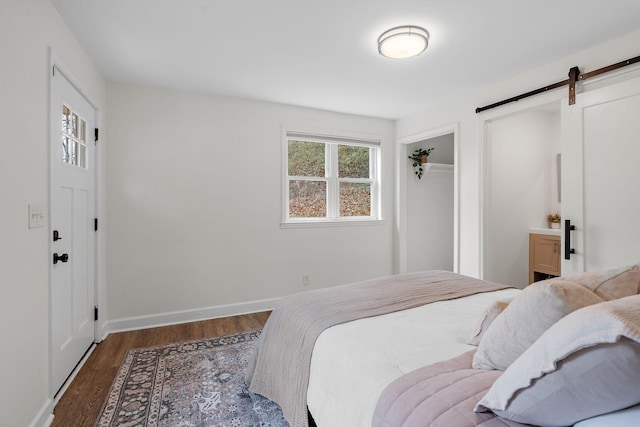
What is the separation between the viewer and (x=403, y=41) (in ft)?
7.32

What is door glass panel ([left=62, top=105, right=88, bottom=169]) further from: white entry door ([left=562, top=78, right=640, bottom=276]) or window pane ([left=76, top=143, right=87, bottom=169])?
white entry door ([left=562, top=78, right=640, bottom=276])

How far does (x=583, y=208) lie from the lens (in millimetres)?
2492

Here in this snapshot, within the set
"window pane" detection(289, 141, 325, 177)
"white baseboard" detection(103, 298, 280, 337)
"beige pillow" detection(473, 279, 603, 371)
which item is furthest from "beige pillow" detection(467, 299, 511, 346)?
"window pane" detection(289, 141, 325, 177)

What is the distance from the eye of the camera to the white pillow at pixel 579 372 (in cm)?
65

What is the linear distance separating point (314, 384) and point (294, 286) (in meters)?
2.50

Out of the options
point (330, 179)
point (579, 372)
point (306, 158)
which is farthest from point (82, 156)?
point (579, 372)

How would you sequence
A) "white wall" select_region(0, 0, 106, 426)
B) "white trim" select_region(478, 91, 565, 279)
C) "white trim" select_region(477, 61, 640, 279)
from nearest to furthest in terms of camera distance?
"white wall" select_region(0, 0, 106, 426) → "white trim" select_region(477, 61, 640, 279) → "white trim" select_region(478, 91, 565, 279)

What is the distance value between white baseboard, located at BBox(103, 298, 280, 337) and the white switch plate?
1634 mm

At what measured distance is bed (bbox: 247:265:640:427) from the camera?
35.3 inches

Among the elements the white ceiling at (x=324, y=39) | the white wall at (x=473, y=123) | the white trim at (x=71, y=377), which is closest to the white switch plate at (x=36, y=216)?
the white trim at (x=71, y=377)

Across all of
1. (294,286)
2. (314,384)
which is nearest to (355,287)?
(314,384)

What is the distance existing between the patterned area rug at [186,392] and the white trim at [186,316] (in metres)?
0.56

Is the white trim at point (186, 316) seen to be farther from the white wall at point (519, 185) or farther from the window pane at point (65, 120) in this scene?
the white wall at point (519, 185)

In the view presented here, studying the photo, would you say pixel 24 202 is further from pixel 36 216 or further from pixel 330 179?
pixel 330 179
